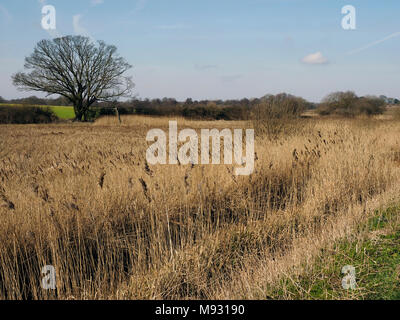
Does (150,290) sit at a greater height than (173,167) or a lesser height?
lesser

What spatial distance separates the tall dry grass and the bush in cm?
2112

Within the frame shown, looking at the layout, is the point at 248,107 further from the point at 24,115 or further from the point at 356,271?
the point at 24,115

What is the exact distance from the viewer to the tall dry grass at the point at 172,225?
3.39 m

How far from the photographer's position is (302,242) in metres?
4.30

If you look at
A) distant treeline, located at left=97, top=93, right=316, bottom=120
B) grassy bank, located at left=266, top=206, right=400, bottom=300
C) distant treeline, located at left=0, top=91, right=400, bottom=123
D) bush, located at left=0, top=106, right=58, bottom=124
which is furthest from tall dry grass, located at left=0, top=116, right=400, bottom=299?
bush, located at left=0, top=106, right=58, bottom=124

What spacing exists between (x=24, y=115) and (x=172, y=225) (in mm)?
26103

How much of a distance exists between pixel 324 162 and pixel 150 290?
210 inches

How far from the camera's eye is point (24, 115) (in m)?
26.2

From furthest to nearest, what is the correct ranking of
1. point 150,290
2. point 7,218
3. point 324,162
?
1. point 324,162
2. point 7,218
3. point 150,290

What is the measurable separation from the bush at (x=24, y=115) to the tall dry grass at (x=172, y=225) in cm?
2112

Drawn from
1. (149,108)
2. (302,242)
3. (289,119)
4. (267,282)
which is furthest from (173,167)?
(149,108)

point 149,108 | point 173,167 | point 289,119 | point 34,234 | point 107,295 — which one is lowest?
→ point 107,295

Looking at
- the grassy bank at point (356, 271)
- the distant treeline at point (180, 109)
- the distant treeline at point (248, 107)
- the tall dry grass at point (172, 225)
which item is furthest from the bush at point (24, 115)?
the grassy bank at point (356, 271)
